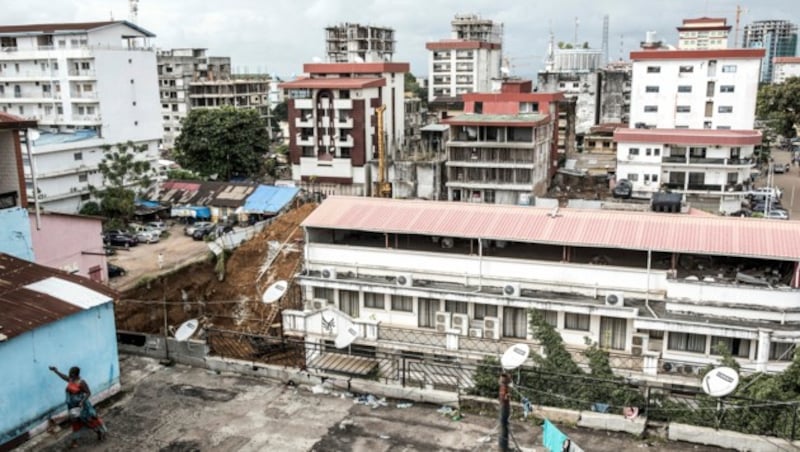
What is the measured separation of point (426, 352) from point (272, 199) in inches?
1083

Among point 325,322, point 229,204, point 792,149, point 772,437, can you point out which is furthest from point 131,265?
point 792,149

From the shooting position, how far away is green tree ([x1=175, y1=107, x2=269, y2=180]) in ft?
199

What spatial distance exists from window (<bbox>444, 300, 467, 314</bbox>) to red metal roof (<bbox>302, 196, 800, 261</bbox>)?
2556 millimetres

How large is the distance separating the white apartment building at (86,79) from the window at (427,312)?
1425 inches

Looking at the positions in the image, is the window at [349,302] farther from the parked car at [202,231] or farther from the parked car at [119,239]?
the parked car at [119,239]

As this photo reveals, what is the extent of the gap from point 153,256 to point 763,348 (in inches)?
1324

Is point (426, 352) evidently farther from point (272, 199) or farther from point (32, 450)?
point (272, 199)

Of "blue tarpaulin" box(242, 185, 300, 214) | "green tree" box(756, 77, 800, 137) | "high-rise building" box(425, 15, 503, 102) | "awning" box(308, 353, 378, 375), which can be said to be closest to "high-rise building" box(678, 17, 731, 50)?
"green tree" box(756, 77, 800, 137)

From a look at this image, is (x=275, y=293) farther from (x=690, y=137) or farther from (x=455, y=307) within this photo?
(x=690, y=137)

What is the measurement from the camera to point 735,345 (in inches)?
877

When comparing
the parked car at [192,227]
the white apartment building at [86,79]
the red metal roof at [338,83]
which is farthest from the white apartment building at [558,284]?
the white apartment building at [86,79]

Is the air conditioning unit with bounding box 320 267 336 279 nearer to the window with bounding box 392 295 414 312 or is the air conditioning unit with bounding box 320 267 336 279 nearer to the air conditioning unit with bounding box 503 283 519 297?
the window with bounding box 392 295 414 312

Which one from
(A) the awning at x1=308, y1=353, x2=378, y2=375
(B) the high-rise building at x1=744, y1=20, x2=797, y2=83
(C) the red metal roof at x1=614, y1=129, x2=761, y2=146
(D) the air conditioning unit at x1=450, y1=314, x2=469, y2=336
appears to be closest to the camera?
(A) the awning at x1=308, y1=353, x2=378, y2=375

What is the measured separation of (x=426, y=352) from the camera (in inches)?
992
